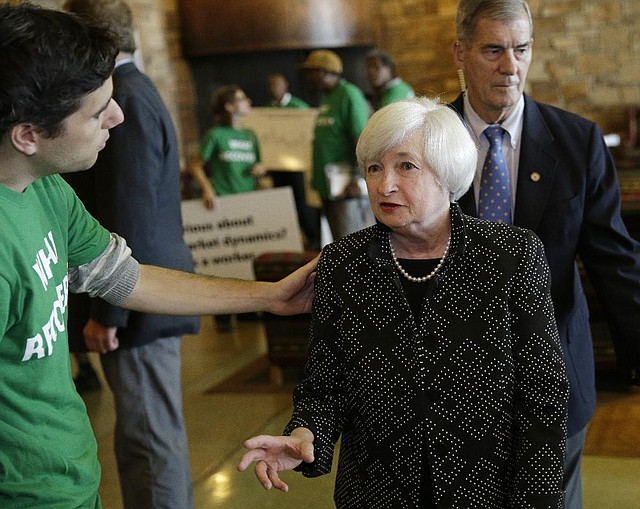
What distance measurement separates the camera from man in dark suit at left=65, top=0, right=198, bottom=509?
2.60 metres

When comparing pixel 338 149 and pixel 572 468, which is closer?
pixel 572 468

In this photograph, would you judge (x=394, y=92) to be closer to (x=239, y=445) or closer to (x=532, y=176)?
(x=239, y=445)

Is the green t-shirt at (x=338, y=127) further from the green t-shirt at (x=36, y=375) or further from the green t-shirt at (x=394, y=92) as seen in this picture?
the green t-shirt at (x=36, y=375)

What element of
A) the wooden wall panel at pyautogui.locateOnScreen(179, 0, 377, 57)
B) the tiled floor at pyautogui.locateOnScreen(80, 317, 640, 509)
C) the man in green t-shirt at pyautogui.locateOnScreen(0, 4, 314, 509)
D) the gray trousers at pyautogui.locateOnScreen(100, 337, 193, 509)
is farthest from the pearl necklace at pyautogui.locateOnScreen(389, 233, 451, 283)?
the wooden wall panel at pyautogui.locateOnScreen(179, 0, 377, 57)

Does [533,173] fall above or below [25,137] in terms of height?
below

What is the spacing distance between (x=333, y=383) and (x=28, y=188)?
2.29ft

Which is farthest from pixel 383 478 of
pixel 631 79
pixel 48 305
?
pixel 631 79

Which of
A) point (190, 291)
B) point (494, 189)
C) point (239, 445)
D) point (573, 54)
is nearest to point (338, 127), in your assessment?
point (239, 445)

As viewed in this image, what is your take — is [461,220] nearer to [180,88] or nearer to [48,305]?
[48,305]

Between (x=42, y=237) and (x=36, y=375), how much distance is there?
0.24 m

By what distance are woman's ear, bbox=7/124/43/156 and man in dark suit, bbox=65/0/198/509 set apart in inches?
42.4

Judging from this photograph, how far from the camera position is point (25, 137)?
4.92ft

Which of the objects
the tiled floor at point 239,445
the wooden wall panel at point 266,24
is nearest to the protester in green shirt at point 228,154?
the tiled floor at point 239,445

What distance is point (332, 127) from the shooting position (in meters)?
6.26
